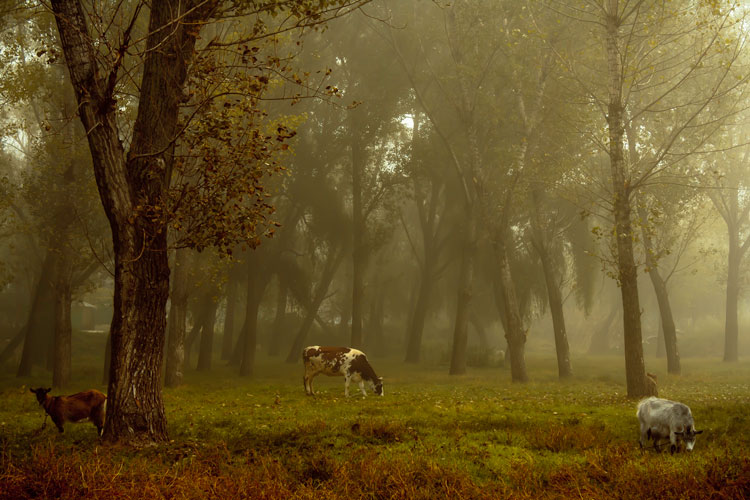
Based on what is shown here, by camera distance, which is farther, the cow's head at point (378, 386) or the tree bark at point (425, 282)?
the tree bark at point (425, 282)

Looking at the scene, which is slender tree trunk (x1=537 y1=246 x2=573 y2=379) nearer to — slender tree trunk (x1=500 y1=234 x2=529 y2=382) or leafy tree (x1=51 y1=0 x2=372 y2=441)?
slender tree trunk (x1=500 y1=234 x2=529 y2=382)

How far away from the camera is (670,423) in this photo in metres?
10.1

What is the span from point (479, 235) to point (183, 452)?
A: 2724 cm

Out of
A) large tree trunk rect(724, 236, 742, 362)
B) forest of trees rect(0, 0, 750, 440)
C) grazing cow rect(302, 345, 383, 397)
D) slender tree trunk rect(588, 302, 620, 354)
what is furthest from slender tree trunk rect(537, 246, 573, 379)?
slender tree trunk rect(588, 302, 620, 354)

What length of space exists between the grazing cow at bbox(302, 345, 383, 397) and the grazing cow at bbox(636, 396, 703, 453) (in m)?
11.5

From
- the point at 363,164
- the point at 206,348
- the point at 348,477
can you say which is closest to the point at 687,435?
the point at 348,477

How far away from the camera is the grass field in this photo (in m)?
7.99

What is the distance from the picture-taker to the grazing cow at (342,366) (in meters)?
21.0

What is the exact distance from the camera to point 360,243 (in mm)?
38688

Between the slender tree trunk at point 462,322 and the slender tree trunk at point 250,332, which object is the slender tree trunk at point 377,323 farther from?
the slender tree trunk at point 250,332

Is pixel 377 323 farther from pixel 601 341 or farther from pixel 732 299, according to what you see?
pixel 732 299

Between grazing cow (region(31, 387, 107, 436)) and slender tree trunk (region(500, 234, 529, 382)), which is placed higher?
slender tree trunk (region(500, 234, 529, 382))

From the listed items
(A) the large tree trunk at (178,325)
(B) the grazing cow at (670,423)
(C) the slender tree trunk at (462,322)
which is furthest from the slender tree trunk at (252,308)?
(B) the grazing cow at (670,423)

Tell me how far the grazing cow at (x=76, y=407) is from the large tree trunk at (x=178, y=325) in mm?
13188
